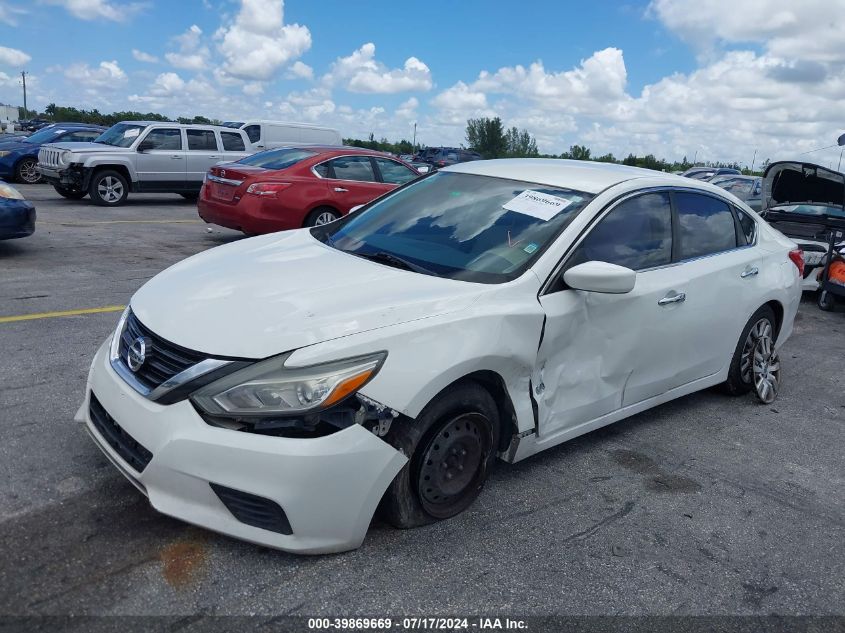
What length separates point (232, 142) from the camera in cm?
1734

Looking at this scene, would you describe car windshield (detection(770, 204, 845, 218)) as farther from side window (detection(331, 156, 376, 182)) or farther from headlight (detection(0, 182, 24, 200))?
headlight (detection(0, 182, 24, 200))

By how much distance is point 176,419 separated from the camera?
110 inches

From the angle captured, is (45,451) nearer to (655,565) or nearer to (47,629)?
(47,629)

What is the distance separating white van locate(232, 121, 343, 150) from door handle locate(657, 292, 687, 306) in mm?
18012

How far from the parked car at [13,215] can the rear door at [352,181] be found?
12.8 ft

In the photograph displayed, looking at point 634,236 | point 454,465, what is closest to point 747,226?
point 634,236

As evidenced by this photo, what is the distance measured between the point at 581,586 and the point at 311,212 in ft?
27.6

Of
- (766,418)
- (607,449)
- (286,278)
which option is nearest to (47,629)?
(286,278)

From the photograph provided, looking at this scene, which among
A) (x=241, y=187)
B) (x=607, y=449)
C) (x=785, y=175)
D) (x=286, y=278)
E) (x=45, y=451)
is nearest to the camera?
(x=286, y=278)

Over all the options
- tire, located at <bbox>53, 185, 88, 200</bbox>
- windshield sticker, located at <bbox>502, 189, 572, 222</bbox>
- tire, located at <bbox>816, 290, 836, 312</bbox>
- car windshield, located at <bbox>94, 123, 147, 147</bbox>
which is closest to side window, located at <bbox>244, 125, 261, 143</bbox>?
car windshield, located at <bbox>94, 123, 147, 147</bbox>

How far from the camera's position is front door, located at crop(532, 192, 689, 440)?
3635 mm

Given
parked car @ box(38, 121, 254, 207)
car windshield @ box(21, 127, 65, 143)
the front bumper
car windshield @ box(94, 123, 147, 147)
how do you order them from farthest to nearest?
1. car windshield @ box(21, 127, 65, 143)
2. car windshield @ box(94, 123, 147, 147)
3. parked car @ box(38, 121, 254, 207)
4. the front bumper

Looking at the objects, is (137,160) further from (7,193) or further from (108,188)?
(7,193)

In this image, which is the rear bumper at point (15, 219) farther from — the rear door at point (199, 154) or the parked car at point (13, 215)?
the rear door at point (199, 154)
